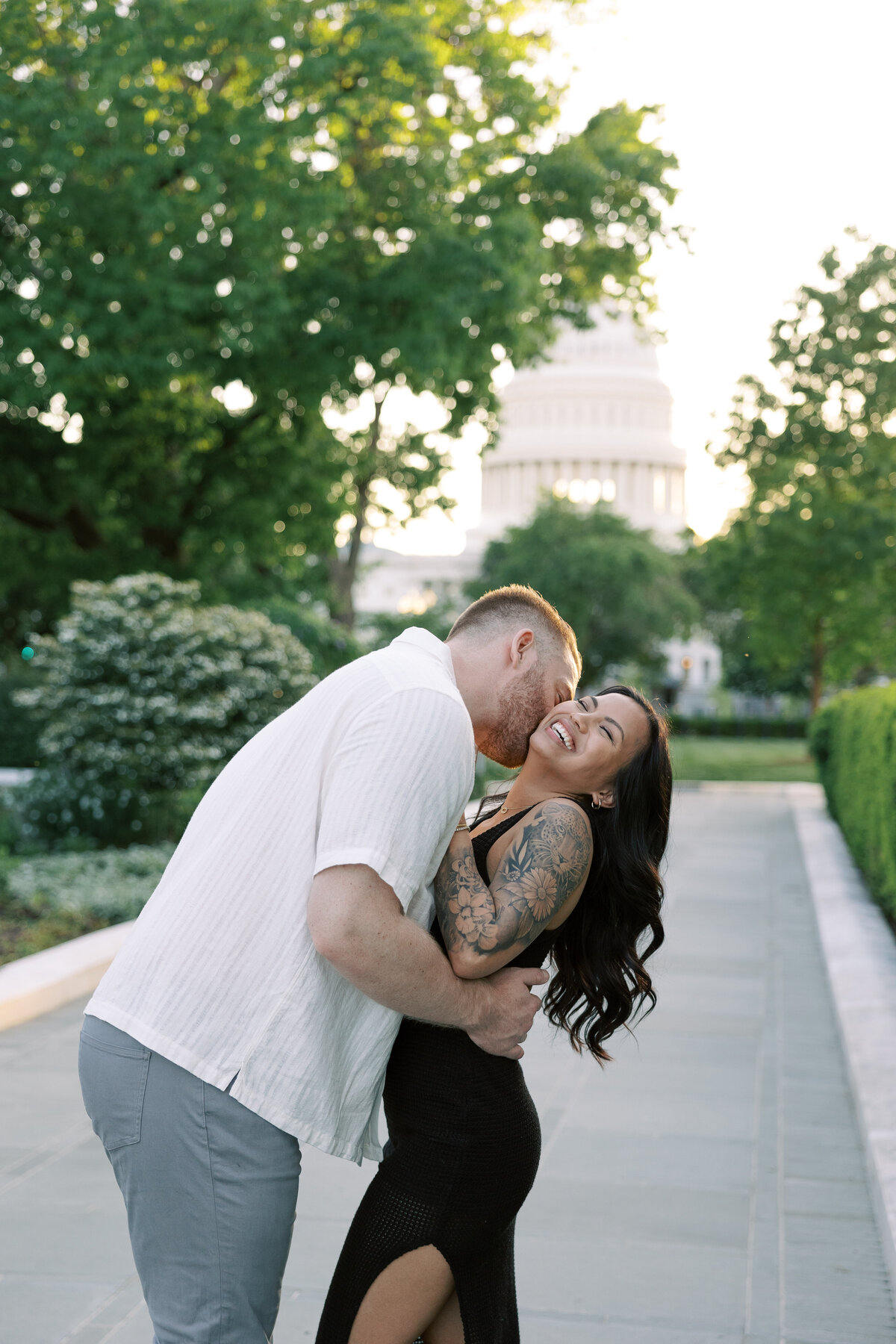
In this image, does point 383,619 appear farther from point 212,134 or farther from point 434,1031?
point 434,1031

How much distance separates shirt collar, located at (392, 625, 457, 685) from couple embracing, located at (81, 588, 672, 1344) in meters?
0.01

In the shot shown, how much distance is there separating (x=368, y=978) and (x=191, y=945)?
336 millimetres

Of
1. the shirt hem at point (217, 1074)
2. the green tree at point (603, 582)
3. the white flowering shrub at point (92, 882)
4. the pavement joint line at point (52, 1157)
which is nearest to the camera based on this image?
the shirt hem at point (217, 1074)

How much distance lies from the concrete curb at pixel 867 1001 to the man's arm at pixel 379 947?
2764mm

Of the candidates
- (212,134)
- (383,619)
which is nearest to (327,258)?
(212,134)

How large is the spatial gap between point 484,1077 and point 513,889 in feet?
1.28

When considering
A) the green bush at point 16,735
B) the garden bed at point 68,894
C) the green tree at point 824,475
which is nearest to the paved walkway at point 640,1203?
the garden bed at point 68,894

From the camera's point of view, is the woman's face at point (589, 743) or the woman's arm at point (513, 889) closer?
the woman's arm at point (513, 889)

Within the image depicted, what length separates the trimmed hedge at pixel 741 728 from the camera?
5775 centimetres

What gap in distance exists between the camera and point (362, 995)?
2.29m

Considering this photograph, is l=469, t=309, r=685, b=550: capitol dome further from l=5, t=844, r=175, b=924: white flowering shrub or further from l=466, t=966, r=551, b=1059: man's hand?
l=466, t=966, r=551, b=1059: man's hand

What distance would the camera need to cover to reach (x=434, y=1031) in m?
2.44

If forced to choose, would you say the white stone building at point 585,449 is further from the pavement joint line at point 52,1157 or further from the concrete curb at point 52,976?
the pavement joint line at point 52,1157

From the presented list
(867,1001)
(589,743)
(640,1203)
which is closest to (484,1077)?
(589,743)
